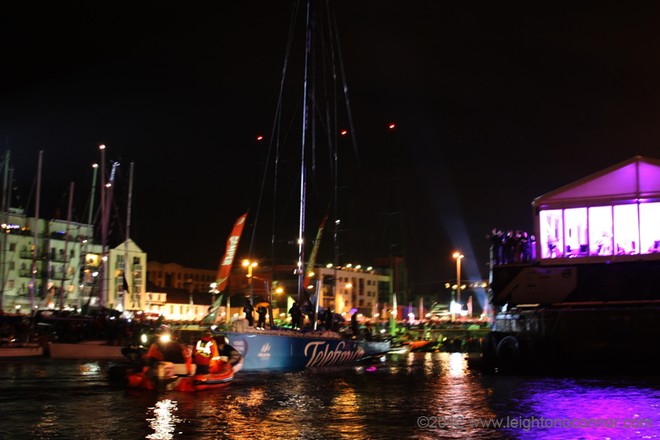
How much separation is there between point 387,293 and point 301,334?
9967 centimetres

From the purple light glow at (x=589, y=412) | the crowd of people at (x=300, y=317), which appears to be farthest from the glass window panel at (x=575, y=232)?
the crowd of people at (x=300, y=317)

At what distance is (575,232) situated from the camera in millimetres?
34750

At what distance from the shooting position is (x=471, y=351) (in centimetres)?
6788

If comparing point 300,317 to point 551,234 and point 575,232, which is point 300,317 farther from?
point 575,232

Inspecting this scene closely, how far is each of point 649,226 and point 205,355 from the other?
20.7m

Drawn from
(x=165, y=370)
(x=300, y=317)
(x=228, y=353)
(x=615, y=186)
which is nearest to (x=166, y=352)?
(x=165, y=370)

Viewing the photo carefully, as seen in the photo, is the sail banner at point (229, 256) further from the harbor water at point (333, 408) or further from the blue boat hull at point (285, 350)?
the harbor water at point (333, 408)

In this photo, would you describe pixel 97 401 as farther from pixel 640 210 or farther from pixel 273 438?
pixel 640 210

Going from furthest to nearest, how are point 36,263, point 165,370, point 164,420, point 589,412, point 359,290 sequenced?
point 359,290 < point 36,263 < point 165,370 < point 589,412 < point 164,420

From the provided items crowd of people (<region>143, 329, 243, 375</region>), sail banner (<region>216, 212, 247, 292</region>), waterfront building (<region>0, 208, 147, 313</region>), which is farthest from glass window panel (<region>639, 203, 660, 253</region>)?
waterfront building (<region>0, 208, 147, 313</region>)

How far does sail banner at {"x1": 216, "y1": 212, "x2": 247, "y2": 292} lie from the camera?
33250mm

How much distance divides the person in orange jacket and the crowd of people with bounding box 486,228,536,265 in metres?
15.7

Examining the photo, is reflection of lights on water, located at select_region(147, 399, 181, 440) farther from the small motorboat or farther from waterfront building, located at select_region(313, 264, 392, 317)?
waterfront building, located at select_region(313, 264, 392, 317)

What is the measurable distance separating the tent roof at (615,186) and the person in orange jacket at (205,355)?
1815cm
